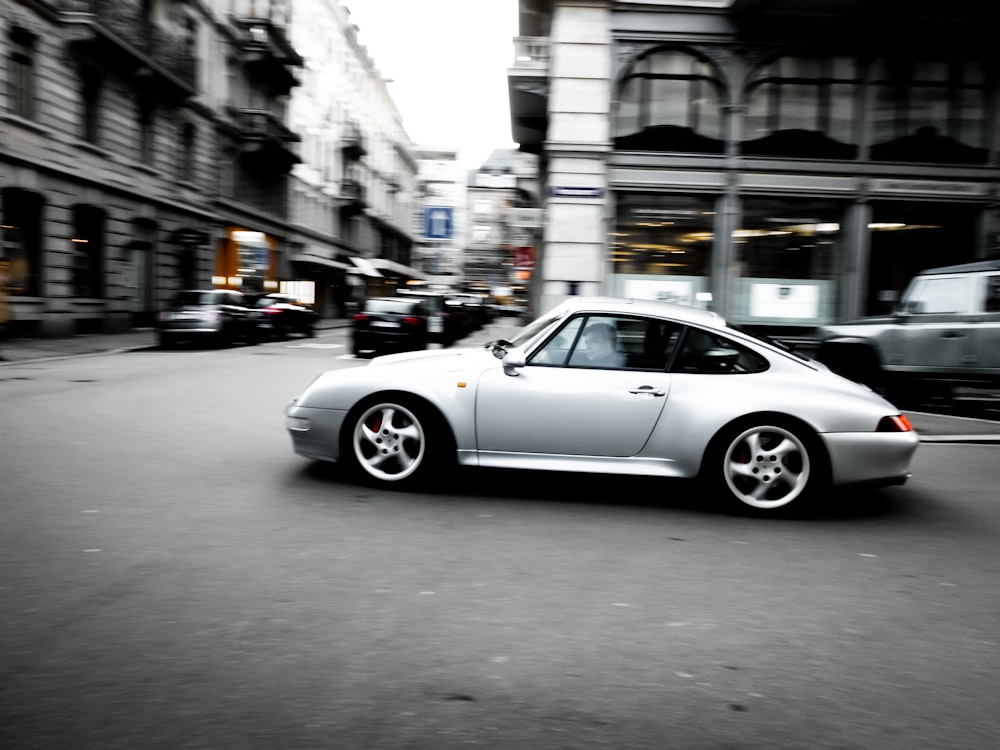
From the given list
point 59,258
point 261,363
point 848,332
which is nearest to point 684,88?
point 848,332

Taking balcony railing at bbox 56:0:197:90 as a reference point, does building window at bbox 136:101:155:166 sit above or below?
below

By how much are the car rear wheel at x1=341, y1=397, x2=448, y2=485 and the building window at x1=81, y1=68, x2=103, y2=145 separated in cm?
2269

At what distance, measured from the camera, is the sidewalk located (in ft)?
32.8

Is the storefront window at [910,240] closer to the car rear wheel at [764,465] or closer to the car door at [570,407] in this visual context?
the car rear wheel at [764,465]

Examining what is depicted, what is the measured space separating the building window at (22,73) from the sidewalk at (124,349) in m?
5.43

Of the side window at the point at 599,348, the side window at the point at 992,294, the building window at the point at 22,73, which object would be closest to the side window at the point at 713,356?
the side window at the point at 599,348

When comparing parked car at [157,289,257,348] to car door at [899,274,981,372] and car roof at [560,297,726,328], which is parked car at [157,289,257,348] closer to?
car door at [899,274,981,372]

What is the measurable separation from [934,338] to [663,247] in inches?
277

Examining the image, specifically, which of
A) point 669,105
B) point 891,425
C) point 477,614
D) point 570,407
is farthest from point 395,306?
point 477,614

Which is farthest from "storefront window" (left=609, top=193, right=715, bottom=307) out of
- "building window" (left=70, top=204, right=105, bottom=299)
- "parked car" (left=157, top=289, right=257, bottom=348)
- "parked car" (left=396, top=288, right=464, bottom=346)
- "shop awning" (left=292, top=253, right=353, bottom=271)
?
"shop awning" (left=292, top=253, right=353, bottom=271)

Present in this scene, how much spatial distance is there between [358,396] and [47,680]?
3226 millimetres

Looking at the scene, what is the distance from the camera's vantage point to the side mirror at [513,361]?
6.02m

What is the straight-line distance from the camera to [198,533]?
4953 mm

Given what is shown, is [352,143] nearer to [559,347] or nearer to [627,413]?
[559,347]
